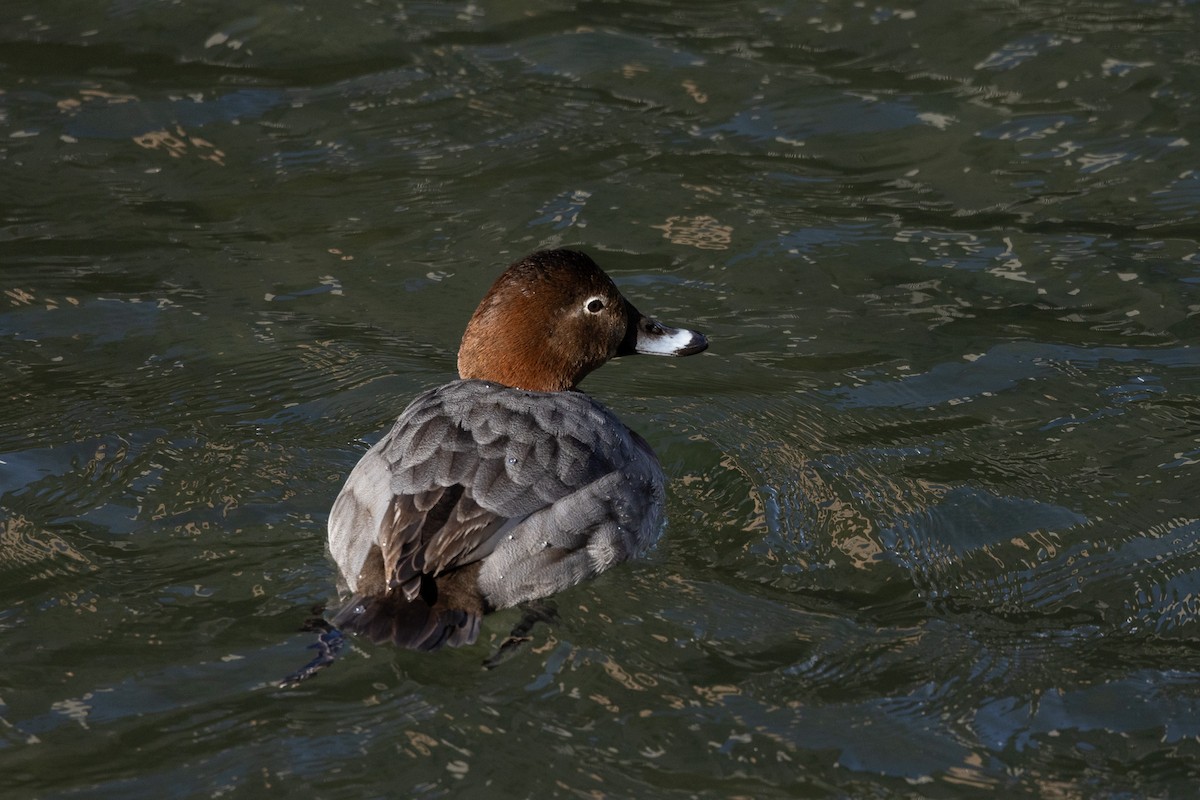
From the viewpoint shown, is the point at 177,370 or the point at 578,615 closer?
the point at 578,615

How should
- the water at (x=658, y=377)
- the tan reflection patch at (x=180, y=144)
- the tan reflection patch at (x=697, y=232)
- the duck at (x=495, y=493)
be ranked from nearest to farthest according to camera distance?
the water at (x=658, y=377) → the duck at (x=495, y=493) → the tan reflection patch at (x=697, y=232) → the tan reflection patch at (x=180, y=144)

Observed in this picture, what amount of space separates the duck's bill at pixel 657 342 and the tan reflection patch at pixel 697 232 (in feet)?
5.87

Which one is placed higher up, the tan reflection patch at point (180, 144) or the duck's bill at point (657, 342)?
the tan reflection patch at point (180, 144)

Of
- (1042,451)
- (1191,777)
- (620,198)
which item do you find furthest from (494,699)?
(620,198)

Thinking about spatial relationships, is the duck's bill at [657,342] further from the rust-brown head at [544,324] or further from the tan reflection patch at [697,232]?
the tan reflection patch at [697,232]

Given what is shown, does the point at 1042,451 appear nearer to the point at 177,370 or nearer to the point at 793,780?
the point at 793,780

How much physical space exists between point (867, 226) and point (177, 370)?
4304mm

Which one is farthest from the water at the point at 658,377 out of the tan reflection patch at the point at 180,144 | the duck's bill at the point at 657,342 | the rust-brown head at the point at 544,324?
the rust-brown head at the point at 544,324

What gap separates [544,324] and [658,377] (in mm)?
1255

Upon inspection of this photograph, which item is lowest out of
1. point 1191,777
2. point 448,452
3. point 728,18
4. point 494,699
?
point 1191,777

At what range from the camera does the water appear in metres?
5.24

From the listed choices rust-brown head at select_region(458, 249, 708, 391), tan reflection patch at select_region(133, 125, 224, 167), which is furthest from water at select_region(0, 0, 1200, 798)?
rust-brown head at select_region(458, 249, 708, 391)

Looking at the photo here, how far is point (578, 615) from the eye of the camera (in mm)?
5973

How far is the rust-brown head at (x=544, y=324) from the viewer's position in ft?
23.5
